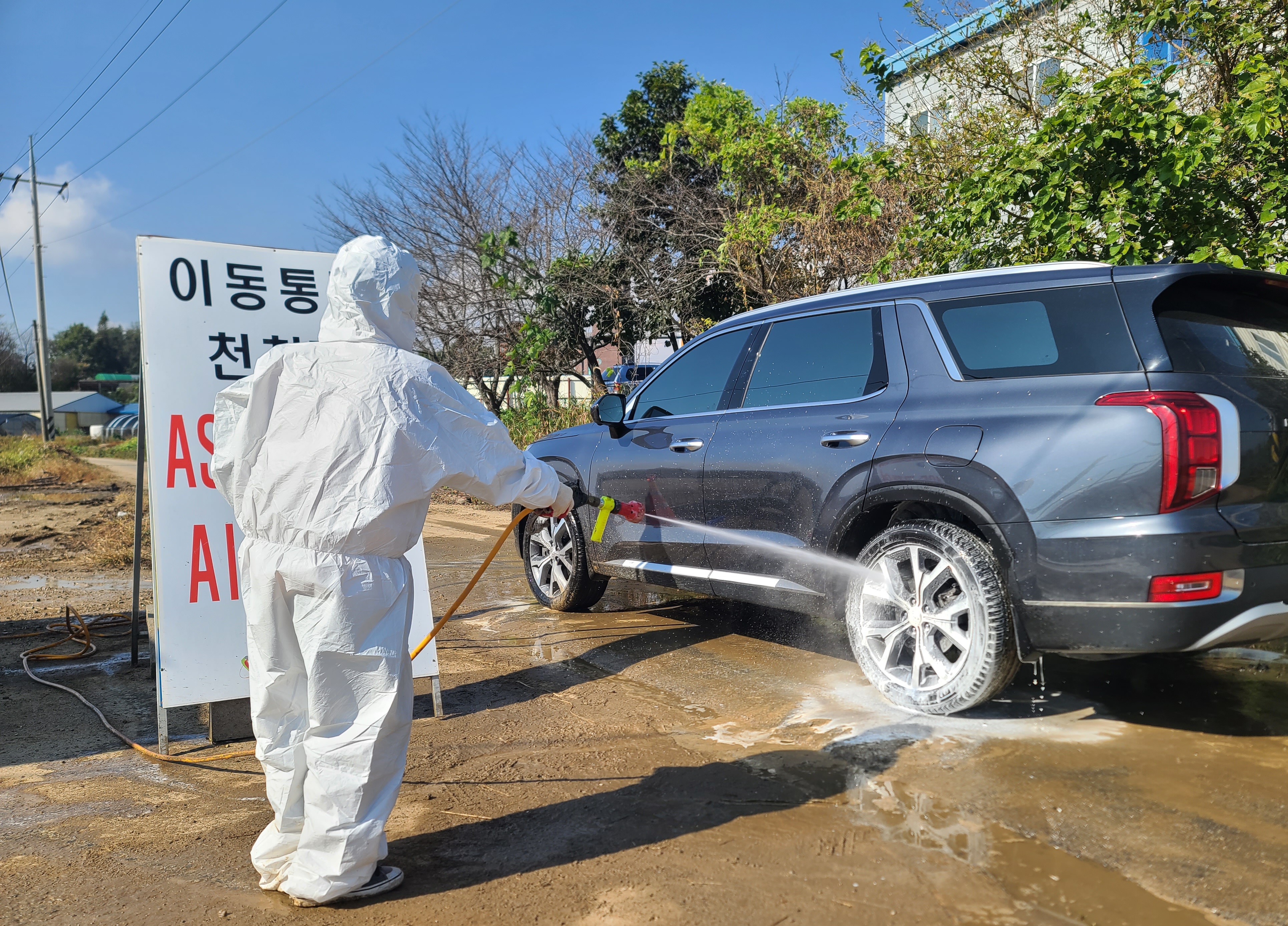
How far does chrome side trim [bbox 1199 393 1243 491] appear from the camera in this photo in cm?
335

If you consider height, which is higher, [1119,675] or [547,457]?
[547,457]

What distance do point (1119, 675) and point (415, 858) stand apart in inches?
135

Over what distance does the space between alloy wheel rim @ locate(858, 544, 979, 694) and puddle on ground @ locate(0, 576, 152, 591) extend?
249 inches

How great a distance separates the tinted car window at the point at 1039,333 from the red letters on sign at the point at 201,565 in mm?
3320

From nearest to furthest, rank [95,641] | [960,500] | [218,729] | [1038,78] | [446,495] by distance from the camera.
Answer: [960,500] → [218,729] → [95,641] → [1038,78] → [446,495]

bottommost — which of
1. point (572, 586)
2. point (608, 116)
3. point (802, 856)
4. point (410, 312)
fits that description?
point (802, 856)

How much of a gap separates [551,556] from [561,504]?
10.7 feet

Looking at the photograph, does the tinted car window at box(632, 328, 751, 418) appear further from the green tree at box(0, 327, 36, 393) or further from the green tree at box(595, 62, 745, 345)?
the green tree at box(0, 327, 36, 393)

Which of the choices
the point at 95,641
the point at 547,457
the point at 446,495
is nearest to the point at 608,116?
the point at 446,495

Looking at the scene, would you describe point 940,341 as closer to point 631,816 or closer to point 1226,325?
point 1226,325

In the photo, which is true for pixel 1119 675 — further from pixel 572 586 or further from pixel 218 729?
pixel 218 729

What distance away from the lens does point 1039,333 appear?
386 centimetres

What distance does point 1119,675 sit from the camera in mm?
4609

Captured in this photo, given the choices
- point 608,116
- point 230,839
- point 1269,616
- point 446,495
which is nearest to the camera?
point 230,839
